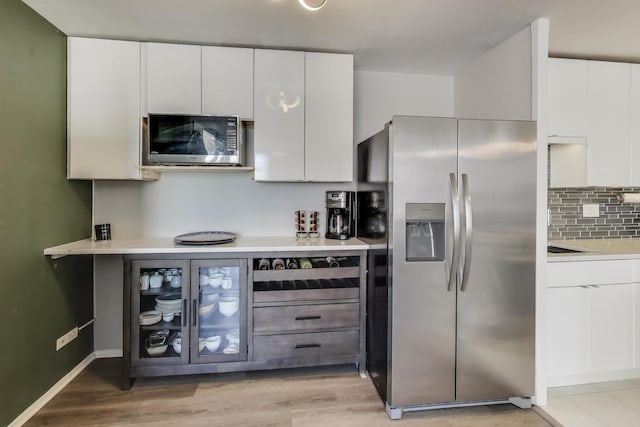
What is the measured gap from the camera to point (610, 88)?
246 cm

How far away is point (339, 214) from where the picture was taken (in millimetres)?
2680

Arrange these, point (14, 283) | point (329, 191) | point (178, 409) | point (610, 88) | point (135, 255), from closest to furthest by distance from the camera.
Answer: point (14, 283) < point (178, 409) < point (135, 255) < point (610, 88) < point (329, 191)

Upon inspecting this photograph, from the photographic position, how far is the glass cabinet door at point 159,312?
221 centimetres

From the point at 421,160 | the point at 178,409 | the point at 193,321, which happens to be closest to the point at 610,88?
the point at 421,160

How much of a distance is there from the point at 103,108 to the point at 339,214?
1844 mm

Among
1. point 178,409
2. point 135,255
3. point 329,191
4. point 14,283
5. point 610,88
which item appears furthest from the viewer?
point 329,191

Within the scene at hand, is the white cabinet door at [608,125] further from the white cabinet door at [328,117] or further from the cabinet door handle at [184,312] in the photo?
the cabinet door handle at [184,312]

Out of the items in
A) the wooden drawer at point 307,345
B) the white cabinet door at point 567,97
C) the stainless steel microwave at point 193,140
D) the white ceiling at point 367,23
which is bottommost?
the wooden drawer at point 307,345

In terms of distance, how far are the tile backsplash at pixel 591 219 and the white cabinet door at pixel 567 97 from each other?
57 centimetres

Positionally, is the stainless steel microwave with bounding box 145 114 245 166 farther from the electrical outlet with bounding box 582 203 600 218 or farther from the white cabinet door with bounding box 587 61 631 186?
the electrical outlet with bounding box 582 203 600 218

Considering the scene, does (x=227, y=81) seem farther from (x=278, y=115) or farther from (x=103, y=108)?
(x=103, y=108)

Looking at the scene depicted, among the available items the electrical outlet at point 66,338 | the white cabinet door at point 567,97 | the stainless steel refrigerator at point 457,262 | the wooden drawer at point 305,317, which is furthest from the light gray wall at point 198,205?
the white cabinet door at point 567,97

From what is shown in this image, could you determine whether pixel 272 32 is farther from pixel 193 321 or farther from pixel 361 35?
pixel 193 321

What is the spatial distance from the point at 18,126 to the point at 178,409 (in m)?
1.87
